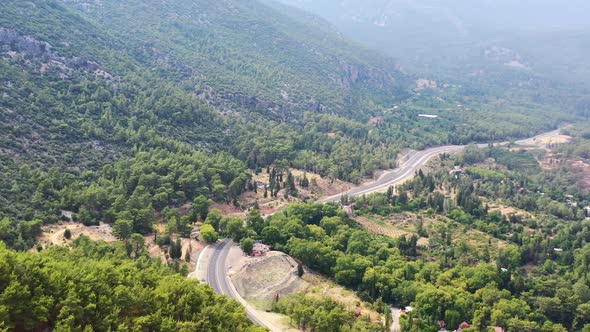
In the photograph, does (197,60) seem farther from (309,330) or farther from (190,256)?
(309,330)

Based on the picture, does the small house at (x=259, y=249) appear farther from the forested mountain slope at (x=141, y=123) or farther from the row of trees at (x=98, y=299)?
the row of trees at (x=98, y=299)

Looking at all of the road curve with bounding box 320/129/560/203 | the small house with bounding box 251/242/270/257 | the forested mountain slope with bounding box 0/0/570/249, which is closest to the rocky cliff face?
the forested mountain slope with bounding box 0/0/570/249

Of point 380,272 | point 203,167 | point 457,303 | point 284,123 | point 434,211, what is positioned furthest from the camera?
point 284,123

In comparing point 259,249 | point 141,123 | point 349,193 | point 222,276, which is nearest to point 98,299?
point 222,276

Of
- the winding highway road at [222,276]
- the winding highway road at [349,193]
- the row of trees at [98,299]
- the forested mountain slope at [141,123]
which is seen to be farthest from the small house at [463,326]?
the forested mountain slope at [141,123]

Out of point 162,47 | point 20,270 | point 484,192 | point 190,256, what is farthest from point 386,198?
point 162,47

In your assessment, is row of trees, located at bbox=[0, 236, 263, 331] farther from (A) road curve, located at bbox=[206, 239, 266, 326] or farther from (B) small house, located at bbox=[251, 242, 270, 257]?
(B) small house, located at bbox=[251, 242, 270, 257]

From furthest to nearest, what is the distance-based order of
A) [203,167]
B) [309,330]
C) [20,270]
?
Result: [203,167], [309,330], [20,270]

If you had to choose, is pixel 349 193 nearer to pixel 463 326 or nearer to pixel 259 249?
pixel 259 249
